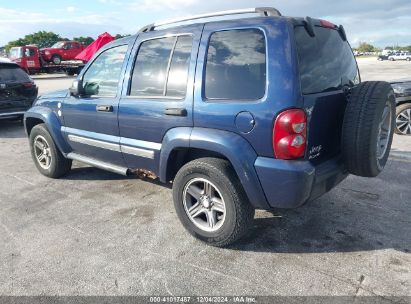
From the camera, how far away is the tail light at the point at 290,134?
2672 millimetres

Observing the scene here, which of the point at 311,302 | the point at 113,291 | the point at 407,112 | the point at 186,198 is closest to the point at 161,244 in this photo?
the point at 186,198

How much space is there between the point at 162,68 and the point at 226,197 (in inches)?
54.8

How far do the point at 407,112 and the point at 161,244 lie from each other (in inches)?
224

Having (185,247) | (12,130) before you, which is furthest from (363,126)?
(12,130)

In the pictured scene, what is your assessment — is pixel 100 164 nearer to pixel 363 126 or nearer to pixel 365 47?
pixel 363 126

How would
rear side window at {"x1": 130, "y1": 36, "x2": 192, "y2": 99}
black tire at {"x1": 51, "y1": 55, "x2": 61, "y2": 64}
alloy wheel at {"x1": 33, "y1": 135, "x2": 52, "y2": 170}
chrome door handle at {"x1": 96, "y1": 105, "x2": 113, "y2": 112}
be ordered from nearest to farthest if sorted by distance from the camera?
rear side window at {"x1": 130, "y1": 36, "x2": 192, "y2": 99}, chrome door handle at {"x1": 96, "y1": 105, "x2": 113, "y2": 112}, alloy wheel at {"x1": 33, "y1": 135, "x2": 52, "y2": 170}, black tire at {"x1": 51, "y1": 55, "x2": 61, "y2": 64}

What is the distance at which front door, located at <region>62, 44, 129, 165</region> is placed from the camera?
12.8ft

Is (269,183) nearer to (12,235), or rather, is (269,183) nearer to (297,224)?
(297,224)

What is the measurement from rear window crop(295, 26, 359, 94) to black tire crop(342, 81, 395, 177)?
25 cm

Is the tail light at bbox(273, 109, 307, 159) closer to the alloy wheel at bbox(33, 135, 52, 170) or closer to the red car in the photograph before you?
the alloy wheel at bbox(33, 135, 52, 170)

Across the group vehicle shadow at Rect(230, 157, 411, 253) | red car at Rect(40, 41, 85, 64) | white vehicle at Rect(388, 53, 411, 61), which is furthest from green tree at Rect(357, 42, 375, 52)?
vehicle shadow at Rect(230, 157, 411, 253)

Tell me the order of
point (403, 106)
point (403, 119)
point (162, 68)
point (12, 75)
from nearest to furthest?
point (162, 68) → point (403, 106) → point (403, 119) → point (12, 75)

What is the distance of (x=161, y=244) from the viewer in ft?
10.9

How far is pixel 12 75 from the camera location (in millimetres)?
8500
